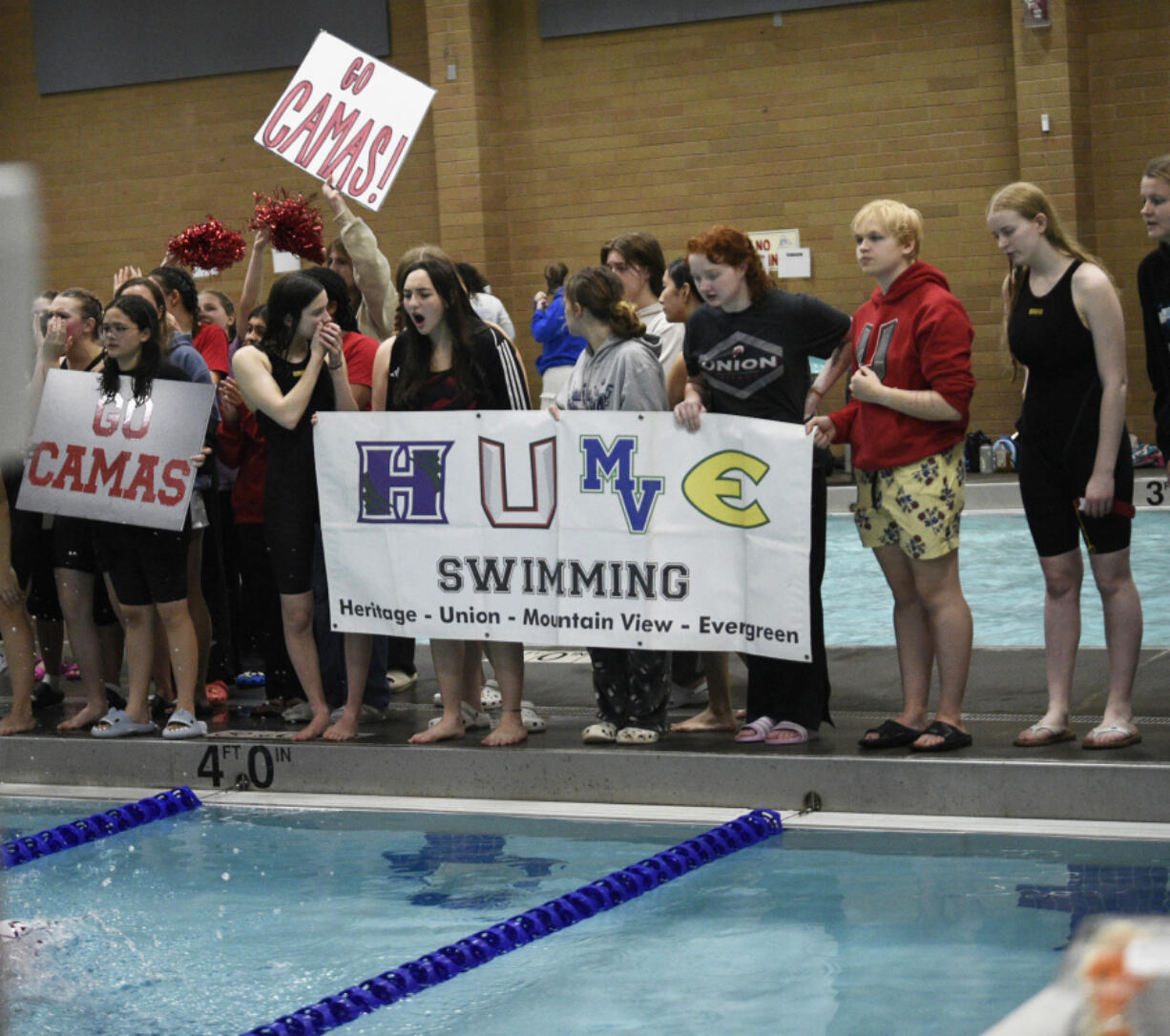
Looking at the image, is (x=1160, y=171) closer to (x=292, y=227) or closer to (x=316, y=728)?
(x=316, y=728)

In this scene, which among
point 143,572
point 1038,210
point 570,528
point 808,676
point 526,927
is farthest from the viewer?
point 143,572

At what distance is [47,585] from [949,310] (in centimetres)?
427

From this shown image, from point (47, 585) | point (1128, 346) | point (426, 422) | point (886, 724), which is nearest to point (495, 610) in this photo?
point (426, 422)

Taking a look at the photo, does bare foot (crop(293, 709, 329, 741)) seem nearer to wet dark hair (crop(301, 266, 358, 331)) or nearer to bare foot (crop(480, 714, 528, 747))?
bare foot (crop(480, 714, 528, 747))

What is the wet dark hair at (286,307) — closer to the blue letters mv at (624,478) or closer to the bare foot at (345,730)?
the blue letters mv at (624,478)

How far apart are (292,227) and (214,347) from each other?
2.15 feet

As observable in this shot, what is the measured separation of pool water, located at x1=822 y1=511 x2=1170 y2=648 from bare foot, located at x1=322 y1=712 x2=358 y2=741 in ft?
10.3

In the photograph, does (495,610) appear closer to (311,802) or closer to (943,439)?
(311,802)

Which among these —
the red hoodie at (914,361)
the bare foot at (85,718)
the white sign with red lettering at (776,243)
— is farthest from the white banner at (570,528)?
the white sign with red lettering at (776,243)

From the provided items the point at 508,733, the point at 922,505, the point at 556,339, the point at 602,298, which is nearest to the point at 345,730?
the point at 508,733

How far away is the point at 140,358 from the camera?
21.3 feet

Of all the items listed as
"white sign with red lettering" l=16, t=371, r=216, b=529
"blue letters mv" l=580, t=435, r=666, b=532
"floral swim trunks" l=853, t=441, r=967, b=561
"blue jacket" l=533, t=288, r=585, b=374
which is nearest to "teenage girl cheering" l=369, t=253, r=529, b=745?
"blue letters mv" l=580, t=435, r=666, b=532

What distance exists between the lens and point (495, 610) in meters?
5.91

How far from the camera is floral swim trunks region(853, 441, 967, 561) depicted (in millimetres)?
5180
